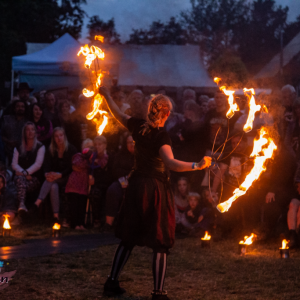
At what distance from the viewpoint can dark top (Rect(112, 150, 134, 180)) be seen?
8.77 m

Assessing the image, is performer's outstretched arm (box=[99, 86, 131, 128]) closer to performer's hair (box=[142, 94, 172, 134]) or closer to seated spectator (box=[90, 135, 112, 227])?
performer's hair (box=[142, 94, 172, 134])

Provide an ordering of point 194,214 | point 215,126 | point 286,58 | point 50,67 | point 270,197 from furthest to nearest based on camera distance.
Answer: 1. point 286,58
2. point 50,67
3. point 194,214
4. point 215,126
5. point 270,197

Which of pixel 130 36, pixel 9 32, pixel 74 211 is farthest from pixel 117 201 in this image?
pixel 130 36

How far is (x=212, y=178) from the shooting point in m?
8.62

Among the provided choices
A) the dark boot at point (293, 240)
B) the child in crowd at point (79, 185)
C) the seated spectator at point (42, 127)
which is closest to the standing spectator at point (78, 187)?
the child in crowd at point (79, 185)

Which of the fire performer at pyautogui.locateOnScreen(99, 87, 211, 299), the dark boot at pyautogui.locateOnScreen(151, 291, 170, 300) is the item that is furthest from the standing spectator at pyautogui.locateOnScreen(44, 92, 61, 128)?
the dark boot at pyautogui.locateOnScreen(151, 291, 170, 300)

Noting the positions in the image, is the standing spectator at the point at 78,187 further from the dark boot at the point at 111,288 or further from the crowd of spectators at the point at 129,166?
the dark boot at the point at 111,288

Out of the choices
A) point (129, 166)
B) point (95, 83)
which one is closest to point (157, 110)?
point (95, 83)

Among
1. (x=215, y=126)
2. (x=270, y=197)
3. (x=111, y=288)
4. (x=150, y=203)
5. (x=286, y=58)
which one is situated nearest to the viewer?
(x=150, y=203)

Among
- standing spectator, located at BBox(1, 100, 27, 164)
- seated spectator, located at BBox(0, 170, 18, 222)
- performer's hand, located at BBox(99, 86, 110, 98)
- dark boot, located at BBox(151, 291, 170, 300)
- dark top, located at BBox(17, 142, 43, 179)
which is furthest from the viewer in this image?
standing spectator, located at BBox(1, 100, 27, 164)

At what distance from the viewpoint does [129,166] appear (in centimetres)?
876

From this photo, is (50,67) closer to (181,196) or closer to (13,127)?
(13,127)

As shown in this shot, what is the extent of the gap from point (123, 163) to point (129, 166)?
12 cm

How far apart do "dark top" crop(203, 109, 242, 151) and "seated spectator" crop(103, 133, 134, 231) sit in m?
1.39
